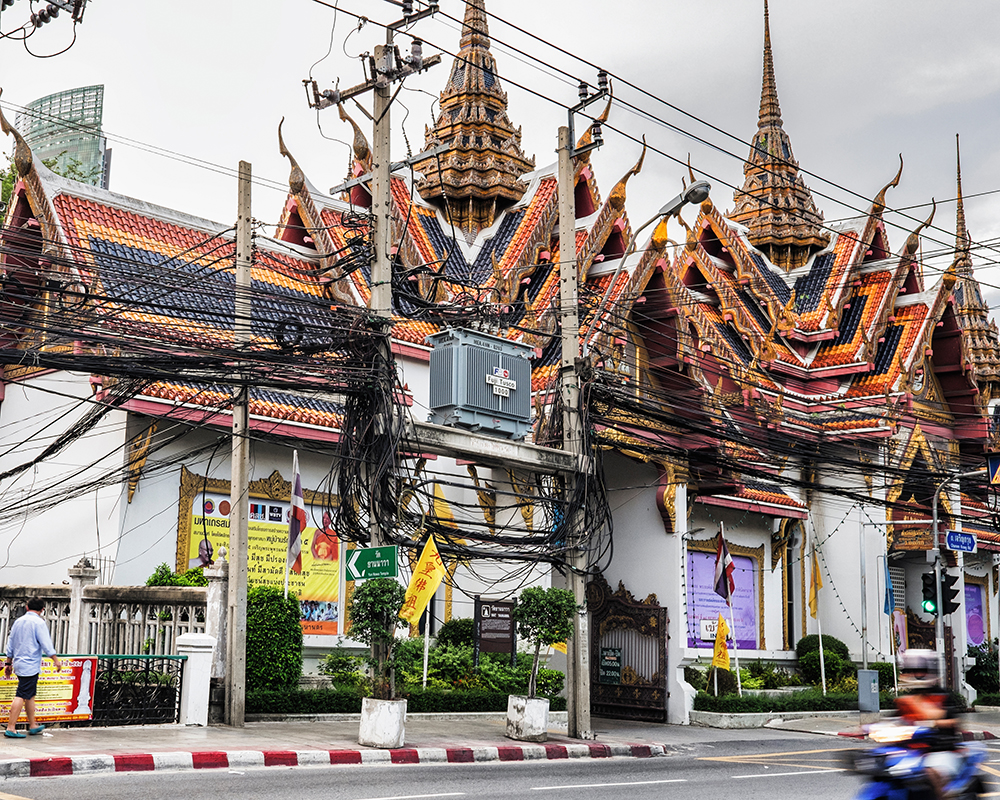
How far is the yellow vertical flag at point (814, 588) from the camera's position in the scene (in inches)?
1142

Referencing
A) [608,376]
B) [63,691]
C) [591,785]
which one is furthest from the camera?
[608,376]

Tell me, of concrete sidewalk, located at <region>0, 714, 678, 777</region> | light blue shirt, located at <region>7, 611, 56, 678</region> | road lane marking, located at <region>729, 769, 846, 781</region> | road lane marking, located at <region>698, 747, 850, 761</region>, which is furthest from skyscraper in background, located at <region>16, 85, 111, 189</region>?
road lane marking, located at <region>729, 769, 846, 781</region>

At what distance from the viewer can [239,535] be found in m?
16.9

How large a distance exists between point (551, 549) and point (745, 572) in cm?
1209

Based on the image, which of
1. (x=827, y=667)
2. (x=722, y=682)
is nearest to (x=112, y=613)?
(x=722, y=682)

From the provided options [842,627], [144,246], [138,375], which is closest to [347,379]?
[138,375]

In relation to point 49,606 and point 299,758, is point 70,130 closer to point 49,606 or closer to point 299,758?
point 49,606

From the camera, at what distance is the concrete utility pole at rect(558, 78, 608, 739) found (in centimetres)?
1836

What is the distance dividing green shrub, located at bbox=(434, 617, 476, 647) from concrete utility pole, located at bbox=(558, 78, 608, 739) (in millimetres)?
4139

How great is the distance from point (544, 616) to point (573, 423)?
3.03 meters

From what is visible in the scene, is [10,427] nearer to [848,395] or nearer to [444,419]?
[444,419]

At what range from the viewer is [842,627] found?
3067 centimetres

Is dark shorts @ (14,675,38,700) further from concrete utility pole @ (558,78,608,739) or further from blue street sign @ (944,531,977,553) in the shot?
blue street sign @ (944,531,977,553)

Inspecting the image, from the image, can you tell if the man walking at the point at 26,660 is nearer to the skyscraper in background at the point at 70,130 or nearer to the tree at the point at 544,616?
the tree at the point at 544,616
